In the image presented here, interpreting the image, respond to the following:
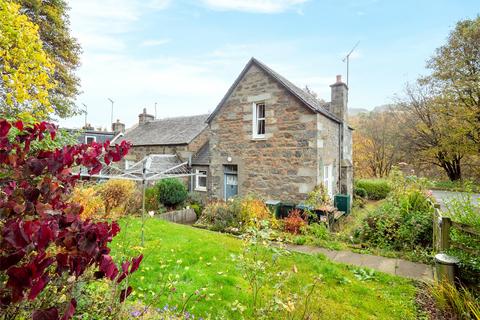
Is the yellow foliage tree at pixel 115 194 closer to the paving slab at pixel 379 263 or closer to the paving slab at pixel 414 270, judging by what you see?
the paving slab at pixel 379 263

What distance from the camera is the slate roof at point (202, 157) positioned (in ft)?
48.8

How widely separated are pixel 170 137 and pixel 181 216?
754cm

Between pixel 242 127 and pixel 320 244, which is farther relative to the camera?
pixel 242 127

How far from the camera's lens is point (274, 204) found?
32.7 feet

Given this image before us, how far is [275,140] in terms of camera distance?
10.8 m

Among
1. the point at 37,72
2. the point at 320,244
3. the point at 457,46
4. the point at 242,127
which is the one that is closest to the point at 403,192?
the point at 320,244

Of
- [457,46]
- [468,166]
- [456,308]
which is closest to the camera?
[456,308]

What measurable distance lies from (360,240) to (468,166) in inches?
1007

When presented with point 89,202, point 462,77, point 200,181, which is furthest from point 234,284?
point 462,77

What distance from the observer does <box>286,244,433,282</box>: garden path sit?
5.22 meters

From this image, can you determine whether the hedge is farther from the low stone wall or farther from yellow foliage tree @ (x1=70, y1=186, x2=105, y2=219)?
yellow foliage tree @ (x1=70, y1=186, x2=105, y2=219)

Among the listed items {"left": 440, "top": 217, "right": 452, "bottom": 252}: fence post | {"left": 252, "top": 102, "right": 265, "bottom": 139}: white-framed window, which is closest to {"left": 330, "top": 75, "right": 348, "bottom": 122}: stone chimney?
{"left": 252, "top": 102, "right": 265, "bottom": 139}: white-framed window

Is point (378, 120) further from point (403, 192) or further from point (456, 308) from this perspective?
point (456, 308)

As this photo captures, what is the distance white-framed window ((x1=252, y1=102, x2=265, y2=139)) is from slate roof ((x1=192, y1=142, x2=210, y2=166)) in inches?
173
